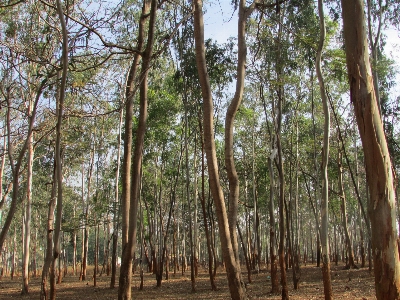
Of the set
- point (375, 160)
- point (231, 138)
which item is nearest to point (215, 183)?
point (231, 138)

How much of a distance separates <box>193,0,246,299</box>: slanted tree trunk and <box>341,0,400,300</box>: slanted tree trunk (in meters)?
2.15

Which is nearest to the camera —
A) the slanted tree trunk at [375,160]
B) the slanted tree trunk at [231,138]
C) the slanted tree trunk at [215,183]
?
the slanted tree trunk at [375,160]

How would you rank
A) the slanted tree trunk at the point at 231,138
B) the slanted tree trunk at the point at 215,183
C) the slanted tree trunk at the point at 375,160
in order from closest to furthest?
the slanted tree trunk at the point at 375,160
the slanted tree trunk at the point at 215,183
the slanted tree trunk at the point at 231,138

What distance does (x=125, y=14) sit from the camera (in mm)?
8844

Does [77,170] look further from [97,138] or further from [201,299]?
[201,299]

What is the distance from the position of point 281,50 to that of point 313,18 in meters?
2.68

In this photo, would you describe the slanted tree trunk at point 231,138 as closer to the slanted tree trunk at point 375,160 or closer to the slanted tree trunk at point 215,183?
the slanted tree trunk at point 215,183

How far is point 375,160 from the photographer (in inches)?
163

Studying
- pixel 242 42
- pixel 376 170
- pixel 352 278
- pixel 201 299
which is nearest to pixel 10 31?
pixel 242 42

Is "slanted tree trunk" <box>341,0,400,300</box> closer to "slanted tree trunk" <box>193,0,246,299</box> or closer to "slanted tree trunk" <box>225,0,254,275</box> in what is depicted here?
"slanted tree trunk" <box>193,0,246,299</box>

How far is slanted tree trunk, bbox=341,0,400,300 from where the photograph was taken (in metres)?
3.98

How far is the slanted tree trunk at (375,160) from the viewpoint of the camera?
3980mm

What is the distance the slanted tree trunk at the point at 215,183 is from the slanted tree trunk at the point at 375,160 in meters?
2.15

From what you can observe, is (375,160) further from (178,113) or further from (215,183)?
(178,113)
